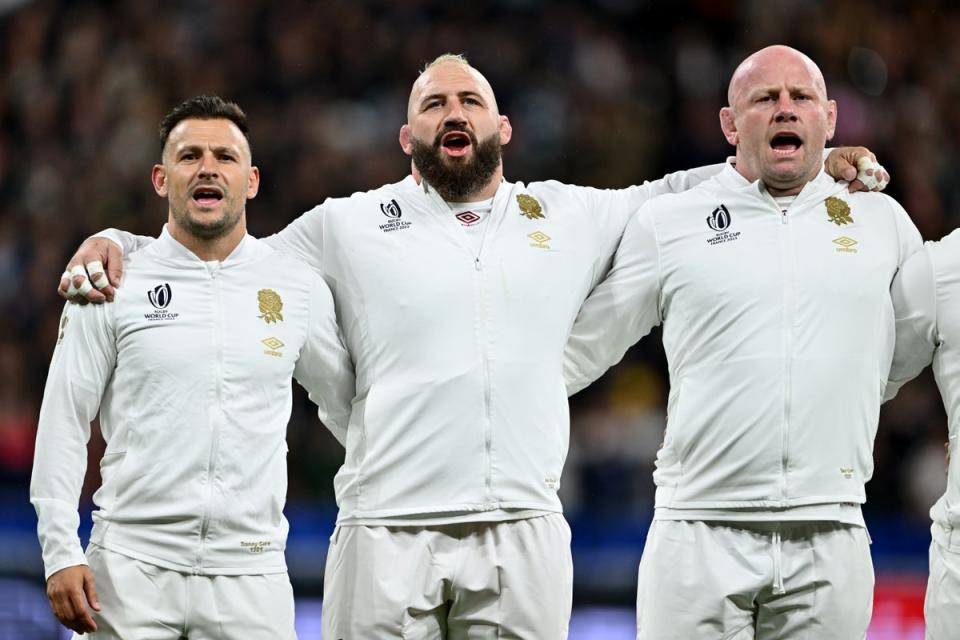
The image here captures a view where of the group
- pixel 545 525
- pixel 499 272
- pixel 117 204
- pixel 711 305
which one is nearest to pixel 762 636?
pixel 545 525

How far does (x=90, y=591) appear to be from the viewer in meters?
4.64

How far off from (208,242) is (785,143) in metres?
2.10

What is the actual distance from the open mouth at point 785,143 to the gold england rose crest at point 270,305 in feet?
6.10

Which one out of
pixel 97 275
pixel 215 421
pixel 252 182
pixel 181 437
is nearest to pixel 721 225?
pixel 252 182

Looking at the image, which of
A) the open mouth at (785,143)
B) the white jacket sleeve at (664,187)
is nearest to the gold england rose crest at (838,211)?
the open mouth at (785,143)

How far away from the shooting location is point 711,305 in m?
5.20

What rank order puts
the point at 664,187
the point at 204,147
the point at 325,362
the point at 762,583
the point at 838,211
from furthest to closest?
1. the point at 664,187
2. the point at 838,211
3. the point at 325,362
4. the point at 204,147
5. the point at 762,583

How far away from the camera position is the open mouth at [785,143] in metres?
5.28

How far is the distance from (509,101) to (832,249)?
650cm

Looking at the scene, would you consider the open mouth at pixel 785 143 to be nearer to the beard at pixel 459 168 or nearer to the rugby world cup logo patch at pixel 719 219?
the rugby world cup logo patch at pixel 719 219

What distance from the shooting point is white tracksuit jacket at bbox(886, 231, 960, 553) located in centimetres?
516

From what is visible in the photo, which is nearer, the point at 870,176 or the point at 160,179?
the point at 160,179

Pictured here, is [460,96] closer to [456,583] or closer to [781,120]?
[781,120]

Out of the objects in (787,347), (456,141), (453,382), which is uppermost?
(456,141)
